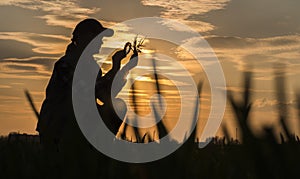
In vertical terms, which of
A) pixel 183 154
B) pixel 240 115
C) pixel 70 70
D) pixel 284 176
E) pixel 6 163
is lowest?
pixel 70 70

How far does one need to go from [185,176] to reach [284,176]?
1.76 feet

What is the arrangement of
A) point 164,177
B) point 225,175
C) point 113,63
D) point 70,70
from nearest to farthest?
point 164,177, point 225,175, point 113,63, point 70,70

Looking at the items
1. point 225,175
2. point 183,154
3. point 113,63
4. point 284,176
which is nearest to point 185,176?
point 183,154

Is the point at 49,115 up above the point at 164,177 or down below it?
below

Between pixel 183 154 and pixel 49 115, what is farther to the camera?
pixel 49 115

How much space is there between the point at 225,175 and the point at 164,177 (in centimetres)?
24

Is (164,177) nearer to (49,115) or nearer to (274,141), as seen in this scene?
(274,141)

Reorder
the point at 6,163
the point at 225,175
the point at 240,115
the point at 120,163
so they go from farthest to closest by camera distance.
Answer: the point at 6,163 < the point at 120,163 < the point at 225,175 < the point at 240,115

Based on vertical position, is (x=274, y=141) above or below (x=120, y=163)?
above

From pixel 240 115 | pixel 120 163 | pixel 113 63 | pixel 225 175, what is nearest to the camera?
pixel 240 115

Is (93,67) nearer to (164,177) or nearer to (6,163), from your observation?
(6,163)

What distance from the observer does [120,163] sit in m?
1.80

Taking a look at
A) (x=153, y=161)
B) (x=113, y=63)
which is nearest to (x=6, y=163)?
(x=153, y=161)

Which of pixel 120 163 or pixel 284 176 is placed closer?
pixel 284 176
